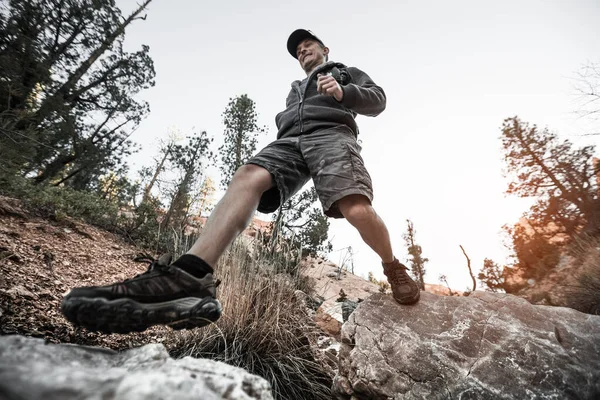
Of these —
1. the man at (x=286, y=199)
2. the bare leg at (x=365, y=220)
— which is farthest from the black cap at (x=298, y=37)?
the bare leg at (x=365, y=220)

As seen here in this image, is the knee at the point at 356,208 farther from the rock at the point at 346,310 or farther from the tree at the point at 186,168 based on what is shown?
the tree at the point at 186,168

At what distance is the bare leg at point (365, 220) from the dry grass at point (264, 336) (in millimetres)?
756

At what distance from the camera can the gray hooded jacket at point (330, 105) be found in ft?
5.32

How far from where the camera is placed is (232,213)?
1.22m

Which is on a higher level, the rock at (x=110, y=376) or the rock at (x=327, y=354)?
the rock at (x=110, y=376)

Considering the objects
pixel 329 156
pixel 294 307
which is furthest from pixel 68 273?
pixel 329 156

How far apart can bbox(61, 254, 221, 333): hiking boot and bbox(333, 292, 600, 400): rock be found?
2.68ft

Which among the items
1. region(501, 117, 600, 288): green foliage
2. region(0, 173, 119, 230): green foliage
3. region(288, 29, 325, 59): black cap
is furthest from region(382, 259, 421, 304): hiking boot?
region(501, 117, 600, 288): green foliage

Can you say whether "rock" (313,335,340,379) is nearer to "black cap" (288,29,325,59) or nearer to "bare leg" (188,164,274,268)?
"bare leg" (188,164,274,268)

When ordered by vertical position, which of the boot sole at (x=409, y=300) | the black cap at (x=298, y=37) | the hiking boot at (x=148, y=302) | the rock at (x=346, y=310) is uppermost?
the black cap at (x=298, y=37)

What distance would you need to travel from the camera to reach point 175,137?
47.8 feet

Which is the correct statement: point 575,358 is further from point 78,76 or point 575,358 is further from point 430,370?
point 78,76

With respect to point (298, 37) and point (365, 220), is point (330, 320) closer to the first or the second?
point (365, 220)

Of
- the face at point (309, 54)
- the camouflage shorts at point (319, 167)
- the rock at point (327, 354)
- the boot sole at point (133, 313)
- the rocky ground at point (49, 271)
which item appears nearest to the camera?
the boot sole at point (133, 313)
